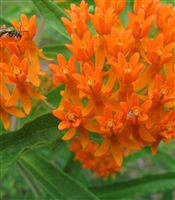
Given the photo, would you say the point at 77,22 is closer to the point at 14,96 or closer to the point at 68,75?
the point at 68,75

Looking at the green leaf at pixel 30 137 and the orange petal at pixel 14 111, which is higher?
the orange petal at pixel 14 111

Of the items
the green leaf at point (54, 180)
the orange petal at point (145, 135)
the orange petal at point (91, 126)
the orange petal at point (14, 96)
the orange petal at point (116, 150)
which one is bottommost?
the green leaf at point (54, 180)

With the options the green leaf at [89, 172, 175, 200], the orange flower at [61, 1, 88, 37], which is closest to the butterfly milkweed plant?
the orange flower at [61, 1, 88, 37]

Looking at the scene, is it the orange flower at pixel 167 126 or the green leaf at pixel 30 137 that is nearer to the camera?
the orange flower at pixel 167 126

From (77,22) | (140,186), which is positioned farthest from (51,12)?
(140,186)

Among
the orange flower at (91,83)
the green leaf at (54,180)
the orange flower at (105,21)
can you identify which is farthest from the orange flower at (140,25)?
the green leaf at (54,180)

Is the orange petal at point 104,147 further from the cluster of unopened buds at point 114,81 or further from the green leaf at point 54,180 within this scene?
the green leaf at point 54,180

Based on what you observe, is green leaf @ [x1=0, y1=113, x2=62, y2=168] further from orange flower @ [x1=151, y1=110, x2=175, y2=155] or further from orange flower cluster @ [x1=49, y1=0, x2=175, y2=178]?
orange flower @ [x1=151, y1=110, x2=175, y2=155]
